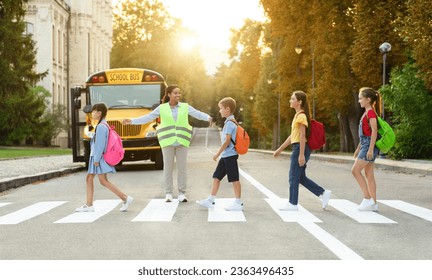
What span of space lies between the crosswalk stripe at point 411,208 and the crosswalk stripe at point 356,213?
62 centimetres

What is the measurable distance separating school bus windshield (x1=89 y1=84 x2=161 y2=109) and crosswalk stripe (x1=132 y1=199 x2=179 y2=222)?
1058 cm

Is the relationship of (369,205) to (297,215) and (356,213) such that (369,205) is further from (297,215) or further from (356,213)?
(297,215)

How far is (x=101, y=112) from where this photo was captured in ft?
34.1

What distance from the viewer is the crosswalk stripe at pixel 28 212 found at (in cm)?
971

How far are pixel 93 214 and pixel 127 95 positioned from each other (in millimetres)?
12635

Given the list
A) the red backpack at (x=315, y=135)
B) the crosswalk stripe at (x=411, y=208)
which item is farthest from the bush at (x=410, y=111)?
the red backpack at (x=315, y=135)

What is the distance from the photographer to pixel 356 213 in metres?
10.3

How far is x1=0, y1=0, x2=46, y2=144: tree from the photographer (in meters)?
45.1

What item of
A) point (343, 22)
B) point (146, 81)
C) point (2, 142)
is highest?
point (343, 22)

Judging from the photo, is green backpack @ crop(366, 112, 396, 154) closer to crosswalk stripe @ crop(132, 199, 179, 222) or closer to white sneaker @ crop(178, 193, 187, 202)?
crosswalk stripe @ crop(132, 199, 179, 222)

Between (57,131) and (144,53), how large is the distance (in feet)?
62.6
